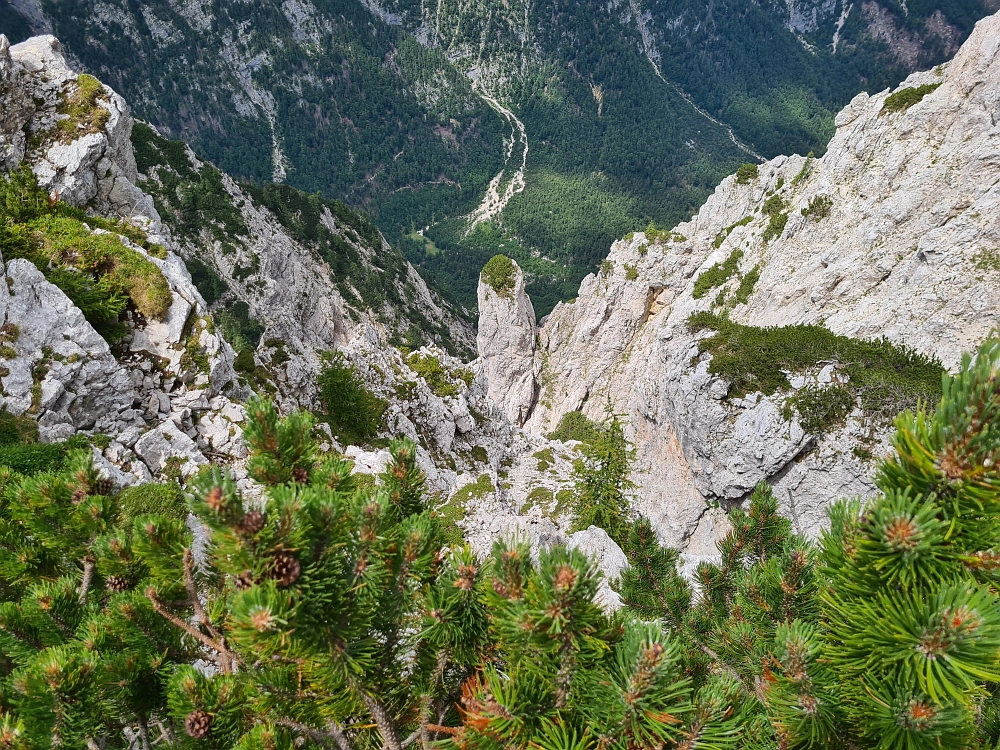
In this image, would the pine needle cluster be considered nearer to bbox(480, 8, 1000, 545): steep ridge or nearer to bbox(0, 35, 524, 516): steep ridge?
bbox(0, 35, 524, 516): steep ridge

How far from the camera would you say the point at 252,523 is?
6.96ft

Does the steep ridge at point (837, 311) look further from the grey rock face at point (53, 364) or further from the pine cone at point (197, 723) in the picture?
the grey rock face at point (53, 364)

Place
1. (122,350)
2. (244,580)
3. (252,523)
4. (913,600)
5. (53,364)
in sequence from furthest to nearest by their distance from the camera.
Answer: (122,350)
(53,364)
(244,580)
(252,523)
(913,600)

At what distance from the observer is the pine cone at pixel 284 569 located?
2178mm

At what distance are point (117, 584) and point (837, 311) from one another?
35910 millimetres

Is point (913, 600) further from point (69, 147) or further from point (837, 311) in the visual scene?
point (837, 311)

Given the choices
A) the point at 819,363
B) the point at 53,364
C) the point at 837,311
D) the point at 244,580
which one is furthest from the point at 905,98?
the point at 53,364

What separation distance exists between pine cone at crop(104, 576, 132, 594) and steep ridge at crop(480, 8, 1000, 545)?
21321 millimetres

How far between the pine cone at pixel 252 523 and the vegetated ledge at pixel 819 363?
2129 centimetres

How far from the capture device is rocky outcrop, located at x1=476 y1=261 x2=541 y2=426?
72.1m

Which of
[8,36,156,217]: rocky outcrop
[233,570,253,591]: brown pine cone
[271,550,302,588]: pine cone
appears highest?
[271,550,302,588]: pine cone

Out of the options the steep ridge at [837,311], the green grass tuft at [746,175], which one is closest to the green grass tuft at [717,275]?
the steep ridge at [837,311]

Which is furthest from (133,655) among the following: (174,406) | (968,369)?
(174,406)

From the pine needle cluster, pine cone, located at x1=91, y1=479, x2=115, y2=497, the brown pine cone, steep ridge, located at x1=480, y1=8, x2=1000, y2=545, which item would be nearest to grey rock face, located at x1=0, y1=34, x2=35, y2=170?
pine cone, located at x1=91, y1=479, x2=115, y2=497
